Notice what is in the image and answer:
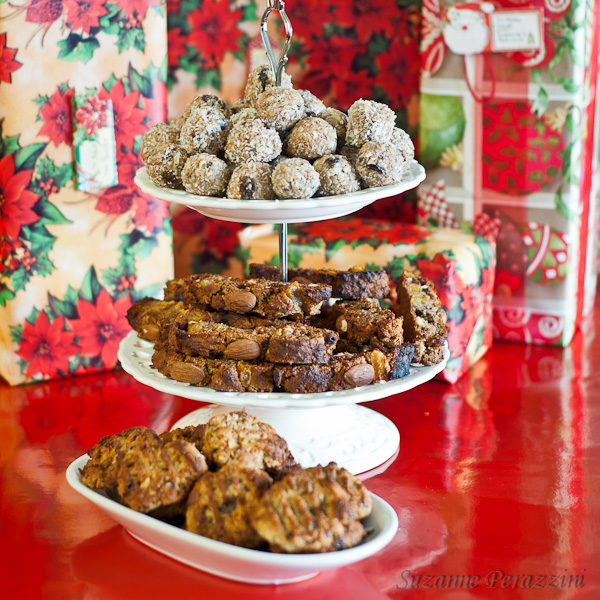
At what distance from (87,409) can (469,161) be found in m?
1.02

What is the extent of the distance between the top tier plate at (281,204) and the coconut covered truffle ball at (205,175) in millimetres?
13

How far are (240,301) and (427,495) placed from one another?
0.41 metres

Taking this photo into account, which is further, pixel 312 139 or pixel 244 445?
pixel 312 139

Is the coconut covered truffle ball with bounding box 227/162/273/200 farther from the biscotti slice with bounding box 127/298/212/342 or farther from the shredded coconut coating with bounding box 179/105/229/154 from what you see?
the biscotti slice with bounding box 127/298/212/342

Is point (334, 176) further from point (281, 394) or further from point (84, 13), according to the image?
point (84, 13)

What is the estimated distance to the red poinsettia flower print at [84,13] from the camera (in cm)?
167

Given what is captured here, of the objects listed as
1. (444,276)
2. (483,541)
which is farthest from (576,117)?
(483,541)

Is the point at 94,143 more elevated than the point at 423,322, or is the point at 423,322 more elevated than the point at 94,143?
the point at 94,143

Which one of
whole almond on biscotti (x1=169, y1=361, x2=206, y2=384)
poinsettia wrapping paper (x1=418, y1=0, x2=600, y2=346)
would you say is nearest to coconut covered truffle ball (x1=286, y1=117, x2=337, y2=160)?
whole almond on biscotti (x1=169, y1=361, x2=206, y2=384)

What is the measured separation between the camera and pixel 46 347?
1.79 m

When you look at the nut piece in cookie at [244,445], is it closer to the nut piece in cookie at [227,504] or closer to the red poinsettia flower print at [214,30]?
the nut piece in cookie at [227,504]

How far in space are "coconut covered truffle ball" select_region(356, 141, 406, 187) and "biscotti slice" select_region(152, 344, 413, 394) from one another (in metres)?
0.25

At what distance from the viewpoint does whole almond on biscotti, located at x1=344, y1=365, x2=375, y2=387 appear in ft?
4.00

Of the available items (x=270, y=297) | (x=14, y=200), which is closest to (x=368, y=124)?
(x=270, y=297)
